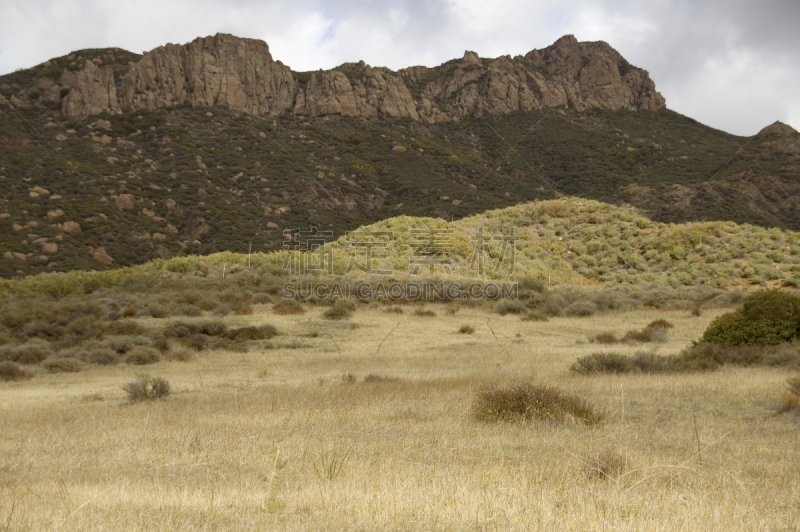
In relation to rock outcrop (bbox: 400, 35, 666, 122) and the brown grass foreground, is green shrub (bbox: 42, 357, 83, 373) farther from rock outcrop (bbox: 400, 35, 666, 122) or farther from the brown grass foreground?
rock outcrop (bbox: 400, 35, 666, 122)

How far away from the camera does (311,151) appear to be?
83.0m

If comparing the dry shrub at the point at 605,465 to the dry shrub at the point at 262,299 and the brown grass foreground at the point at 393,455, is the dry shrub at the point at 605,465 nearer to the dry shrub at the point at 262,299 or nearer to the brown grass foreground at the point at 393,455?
the brown grass foreground at the point at 393,455

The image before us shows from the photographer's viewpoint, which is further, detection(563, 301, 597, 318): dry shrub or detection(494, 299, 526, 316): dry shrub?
detection(494, 299, 526, 316): dry shrub

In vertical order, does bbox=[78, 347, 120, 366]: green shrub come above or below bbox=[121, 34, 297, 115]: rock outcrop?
below

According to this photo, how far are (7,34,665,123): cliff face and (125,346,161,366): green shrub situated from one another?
72.2 m

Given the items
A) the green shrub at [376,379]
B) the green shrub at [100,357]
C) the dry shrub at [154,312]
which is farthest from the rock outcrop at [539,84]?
the green shrub at [376,379]

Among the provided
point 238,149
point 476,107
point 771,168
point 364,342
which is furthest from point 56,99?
point 771,168

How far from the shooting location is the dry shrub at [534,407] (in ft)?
Result: 26.3

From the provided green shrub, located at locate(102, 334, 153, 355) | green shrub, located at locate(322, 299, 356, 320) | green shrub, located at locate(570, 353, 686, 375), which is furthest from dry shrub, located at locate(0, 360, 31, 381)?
green shrub, located at locate(570, 353, 686, 375)

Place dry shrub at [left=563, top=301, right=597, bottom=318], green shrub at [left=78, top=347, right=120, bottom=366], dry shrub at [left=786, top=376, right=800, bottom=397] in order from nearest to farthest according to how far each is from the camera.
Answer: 1. dry shrub at [left=786, top=376, right=800, bottom=397]
2. green shrub at [left=78, top=347, right=120, bottom=366]
3. dry shrub at [left=563, top=301, right=597, bottom=318]

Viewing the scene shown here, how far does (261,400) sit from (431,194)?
64.6m

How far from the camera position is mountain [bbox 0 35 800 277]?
5994cm

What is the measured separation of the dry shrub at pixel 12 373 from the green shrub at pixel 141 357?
2441 mm

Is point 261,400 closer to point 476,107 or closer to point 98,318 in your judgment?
point 98,318
